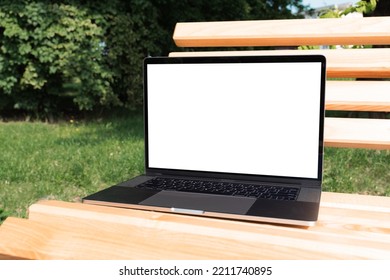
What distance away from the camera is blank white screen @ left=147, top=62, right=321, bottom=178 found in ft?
6.03

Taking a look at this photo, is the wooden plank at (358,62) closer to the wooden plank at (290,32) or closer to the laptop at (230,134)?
the wooden plank at (290,32)

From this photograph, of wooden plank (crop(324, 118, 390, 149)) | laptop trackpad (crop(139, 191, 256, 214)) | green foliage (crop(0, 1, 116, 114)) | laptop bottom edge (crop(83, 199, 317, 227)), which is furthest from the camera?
green foliage (crop(0, 1, 116, 114))

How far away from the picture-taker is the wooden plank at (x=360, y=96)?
211cm

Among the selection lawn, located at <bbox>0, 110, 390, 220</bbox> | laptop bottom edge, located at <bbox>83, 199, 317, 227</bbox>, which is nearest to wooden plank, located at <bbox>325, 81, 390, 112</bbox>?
laptop bottom edge, located at <bbox>83, 199, 317, 227</bbox>

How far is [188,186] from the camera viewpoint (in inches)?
74.4

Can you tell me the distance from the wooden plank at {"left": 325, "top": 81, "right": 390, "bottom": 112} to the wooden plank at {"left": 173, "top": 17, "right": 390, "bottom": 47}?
0.68ft

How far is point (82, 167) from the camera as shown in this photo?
4.82 meters

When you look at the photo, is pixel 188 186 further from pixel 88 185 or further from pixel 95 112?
pixel 95 112

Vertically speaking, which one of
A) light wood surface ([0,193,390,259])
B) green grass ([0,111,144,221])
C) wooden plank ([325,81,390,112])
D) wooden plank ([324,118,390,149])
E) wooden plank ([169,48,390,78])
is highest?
wooden plank ([169,48,390,78])

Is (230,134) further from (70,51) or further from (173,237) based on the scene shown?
(70,51)

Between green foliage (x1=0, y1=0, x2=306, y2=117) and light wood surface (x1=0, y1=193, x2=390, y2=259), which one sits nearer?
light wood surface (x1=0, y1=193, x2=390, y2=259)

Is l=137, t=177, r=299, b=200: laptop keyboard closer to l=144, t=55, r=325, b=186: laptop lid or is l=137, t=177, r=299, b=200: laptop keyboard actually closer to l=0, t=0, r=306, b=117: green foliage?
l=144, t=55, r=325, b=186: laptop lid

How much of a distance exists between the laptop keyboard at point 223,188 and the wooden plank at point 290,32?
30.4 inches

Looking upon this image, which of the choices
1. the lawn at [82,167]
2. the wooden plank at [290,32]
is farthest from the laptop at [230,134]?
the lawn at [82,167]
